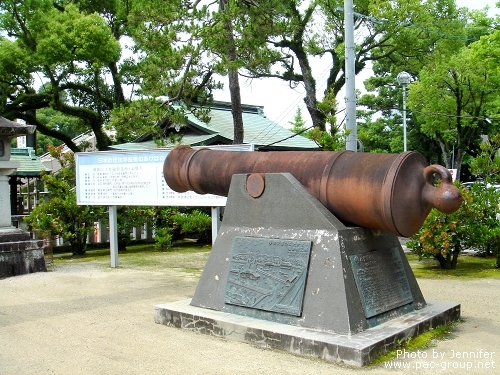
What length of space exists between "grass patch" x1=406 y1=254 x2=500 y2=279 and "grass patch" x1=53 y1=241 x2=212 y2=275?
151 inches

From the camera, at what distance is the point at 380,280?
5.46 metres

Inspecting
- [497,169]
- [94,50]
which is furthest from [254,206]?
[94,50]

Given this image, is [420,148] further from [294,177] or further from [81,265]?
[294,177]

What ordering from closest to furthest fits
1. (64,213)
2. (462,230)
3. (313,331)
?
(313,331)
(462,230)
(64,213)

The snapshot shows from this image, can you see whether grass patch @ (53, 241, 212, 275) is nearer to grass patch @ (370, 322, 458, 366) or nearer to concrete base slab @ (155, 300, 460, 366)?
concrete base slab @ (155, 300, 460, 366)

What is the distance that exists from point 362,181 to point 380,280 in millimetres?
957

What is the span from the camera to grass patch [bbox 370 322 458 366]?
487 centimetres

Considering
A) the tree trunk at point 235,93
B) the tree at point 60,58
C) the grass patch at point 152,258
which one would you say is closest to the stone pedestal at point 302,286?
the grass patch at point 152,258

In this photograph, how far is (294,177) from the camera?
5.81 meters

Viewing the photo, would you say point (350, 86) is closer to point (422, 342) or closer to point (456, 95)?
point (422, 342)

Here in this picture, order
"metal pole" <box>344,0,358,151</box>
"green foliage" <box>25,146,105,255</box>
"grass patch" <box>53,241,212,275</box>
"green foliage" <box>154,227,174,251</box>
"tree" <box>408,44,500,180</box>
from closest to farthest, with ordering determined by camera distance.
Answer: "metal pole" <box>344,0,358,151</box> < "grass patch" <box>53,241,212,275</box> < "green foliage" <box>25,146,105,255</box> < "green foliage" <box>154,227,174,251</box> < "tree" <box>408,44,500,180</box>

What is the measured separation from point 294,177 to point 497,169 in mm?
6314

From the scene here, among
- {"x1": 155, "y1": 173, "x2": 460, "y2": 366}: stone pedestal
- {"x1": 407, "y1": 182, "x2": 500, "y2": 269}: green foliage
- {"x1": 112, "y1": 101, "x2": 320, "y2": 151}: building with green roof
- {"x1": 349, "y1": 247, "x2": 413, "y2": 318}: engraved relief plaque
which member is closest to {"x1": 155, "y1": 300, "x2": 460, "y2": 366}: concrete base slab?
{"x1": 155, "y1": 173, "x2": 460, "y2": 366}: stone pedestal

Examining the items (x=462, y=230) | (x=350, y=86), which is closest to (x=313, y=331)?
(x=462, y=230)
